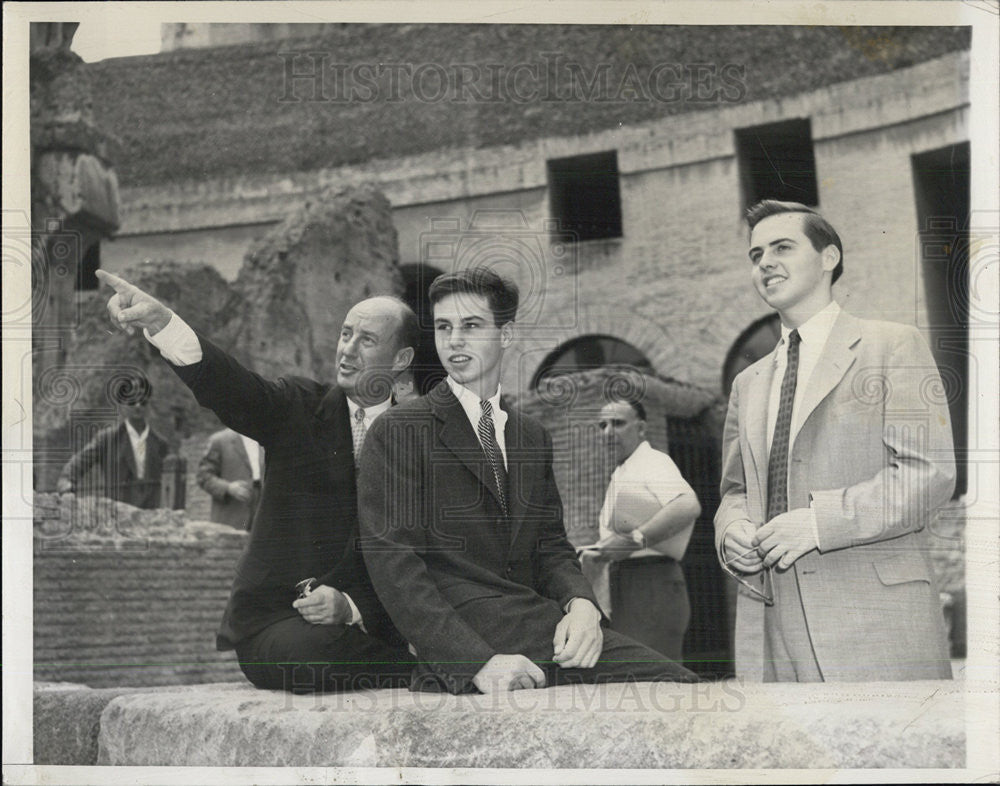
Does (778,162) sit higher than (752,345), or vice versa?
(778,162)

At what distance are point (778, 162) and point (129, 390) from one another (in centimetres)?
328

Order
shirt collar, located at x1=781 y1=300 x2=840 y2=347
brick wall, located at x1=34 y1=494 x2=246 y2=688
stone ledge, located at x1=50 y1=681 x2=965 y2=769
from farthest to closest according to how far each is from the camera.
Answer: brick wall, located at x1=34 y1=494 x2=246 y2=688, shirt collar, located at x1=781 y1=300 x2=840 y2=347, stone ledge, located at x1=50 y1=681 x2=965 y2=769

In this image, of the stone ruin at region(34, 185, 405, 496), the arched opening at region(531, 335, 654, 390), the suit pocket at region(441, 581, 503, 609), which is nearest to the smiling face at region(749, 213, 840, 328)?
the arched opening at region(531, 335, 654, 390)

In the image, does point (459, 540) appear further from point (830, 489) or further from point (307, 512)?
point (830, 489)

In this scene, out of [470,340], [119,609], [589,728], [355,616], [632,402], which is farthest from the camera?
[119,609]

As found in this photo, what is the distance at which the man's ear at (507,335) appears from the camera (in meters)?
5.93

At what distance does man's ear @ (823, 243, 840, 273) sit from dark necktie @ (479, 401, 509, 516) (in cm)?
164

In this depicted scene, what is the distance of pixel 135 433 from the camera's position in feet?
20.6

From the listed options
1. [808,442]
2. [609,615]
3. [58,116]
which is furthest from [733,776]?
[58,116]

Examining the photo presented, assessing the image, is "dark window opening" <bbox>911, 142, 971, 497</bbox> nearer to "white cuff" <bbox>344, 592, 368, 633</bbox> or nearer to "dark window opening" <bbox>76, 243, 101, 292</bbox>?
"white cuff" <bbox>344, 592, 368, 633</bbox>

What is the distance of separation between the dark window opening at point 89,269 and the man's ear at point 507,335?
→ 2.01m

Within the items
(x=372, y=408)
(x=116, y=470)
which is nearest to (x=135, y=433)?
(x=116, y=470)

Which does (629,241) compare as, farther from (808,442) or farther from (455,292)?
(808,442)

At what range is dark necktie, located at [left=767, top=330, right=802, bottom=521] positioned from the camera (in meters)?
5.69
